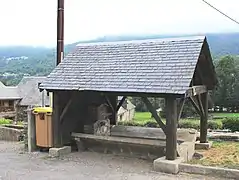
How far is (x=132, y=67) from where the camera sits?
9.90 m

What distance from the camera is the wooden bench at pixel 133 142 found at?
9.73m

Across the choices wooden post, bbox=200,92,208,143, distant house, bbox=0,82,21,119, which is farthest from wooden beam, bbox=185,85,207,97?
distant house, bbox=0,82,21,119

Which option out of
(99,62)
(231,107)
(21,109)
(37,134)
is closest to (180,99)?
(99,62)

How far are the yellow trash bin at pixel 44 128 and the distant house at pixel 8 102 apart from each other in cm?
3613

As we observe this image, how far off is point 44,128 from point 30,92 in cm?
3842

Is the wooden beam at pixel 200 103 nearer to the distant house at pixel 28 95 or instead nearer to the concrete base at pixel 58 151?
the concrete base at pixel 58 151

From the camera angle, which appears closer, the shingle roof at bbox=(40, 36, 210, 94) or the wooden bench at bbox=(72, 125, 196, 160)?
the shingle roof at bbox=(40, 36, 210, 94)

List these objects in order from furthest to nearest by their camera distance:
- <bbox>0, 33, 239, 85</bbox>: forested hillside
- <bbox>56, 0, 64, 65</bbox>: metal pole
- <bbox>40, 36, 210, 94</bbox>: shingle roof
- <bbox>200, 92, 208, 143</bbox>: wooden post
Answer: <bbox>0, 33, 239, 85</bbox>: forested hillside → <bbox>56, 0, 64, 65</bbox>: metal pole → <bbox>200, 92, 208, 143</bbox>: wooden post → <bbox>40, 36, 210, 94</bbox>: shingle roof

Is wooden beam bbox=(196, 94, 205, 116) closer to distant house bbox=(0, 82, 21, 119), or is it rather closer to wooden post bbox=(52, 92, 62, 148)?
wooden post bbox=(52, 92, 62, 148)

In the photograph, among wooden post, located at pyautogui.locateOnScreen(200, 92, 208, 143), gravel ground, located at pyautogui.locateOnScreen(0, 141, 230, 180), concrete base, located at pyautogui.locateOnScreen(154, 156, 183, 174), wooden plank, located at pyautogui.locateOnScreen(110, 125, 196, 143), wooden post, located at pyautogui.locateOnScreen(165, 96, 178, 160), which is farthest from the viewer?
wooden post, located at pyautogui.locateOnScreen(200, 92, 208, 143)

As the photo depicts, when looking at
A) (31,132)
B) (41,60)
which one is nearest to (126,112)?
(31,132)

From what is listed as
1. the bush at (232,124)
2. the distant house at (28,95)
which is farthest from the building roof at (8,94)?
the bush at (232,124)

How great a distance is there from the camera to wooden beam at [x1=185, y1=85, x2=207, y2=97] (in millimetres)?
8831

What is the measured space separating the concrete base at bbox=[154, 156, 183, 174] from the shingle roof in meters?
1.69
